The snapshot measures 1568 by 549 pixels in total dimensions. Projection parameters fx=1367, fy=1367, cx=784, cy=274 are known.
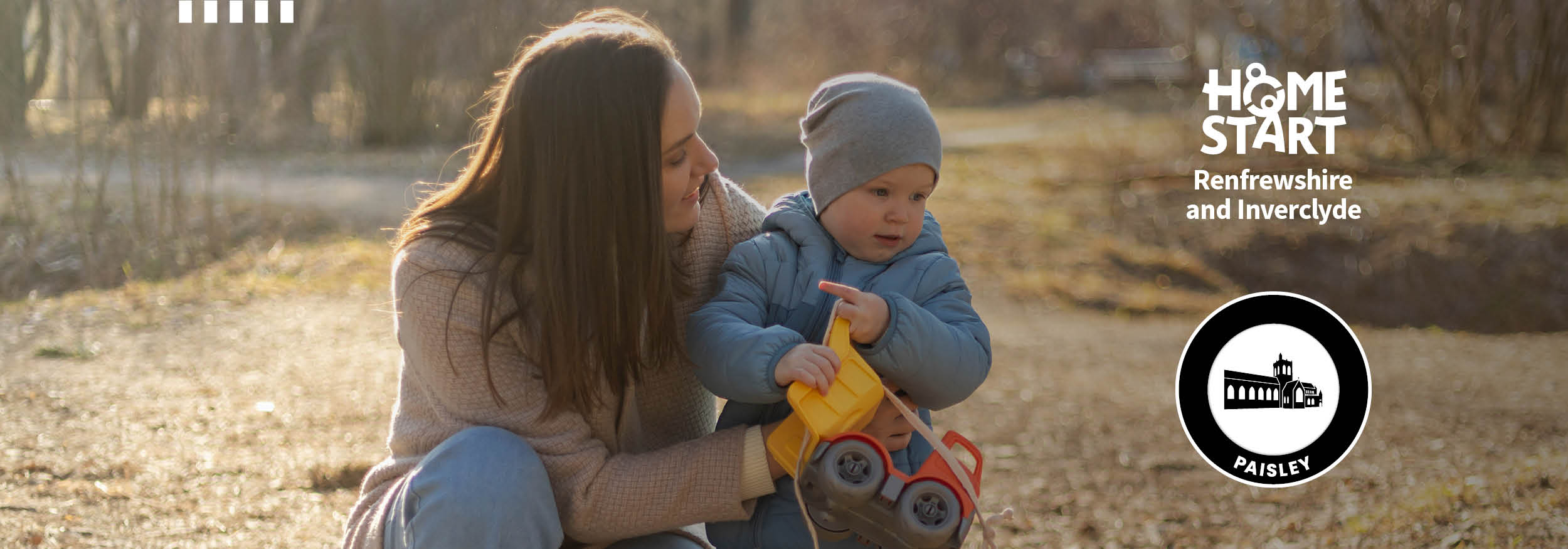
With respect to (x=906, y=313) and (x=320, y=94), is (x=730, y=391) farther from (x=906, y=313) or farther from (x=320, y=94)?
(x=320, y=94)

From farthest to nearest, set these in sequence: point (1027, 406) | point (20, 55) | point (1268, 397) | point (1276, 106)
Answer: point (1276, 106) → point (20, 55) → point (1027, 406) → point (1268, 397)

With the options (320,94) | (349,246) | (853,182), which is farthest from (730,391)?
(320,94)

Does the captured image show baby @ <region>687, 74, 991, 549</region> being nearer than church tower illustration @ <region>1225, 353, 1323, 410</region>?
Yes

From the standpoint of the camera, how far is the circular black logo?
4.14 meters

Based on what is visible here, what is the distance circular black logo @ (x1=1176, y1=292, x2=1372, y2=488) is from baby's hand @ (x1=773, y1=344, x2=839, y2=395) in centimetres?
241

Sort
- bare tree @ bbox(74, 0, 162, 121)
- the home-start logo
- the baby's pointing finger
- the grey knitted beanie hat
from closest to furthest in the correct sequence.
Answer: the baby's pointing finger → the grey knitted beanie hat → bare tree @ bbox(74, 0, 162, 121) → the home-start logo

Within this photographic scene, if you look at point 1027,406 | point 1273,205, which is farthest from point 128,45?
point 1273,205

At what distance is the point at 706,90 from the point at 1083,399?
15557 mm

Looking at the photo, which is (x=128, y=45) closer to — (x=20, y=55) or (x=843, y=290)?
(x=20, y=55)

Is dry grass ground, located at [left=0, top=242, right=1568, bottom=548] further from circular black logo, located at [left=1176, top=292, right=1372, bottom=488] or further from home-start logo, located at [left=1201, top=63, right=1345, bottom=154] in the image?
home-start logo, located at [left=1201, top=63, right=1345, bottom=154]

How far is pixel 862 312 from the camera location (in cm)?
207

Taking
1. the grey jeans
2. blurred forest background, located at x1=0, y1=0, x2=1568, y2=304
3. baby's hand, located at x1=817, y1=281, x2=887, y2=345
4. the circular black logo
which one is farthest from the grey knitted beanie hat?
blurred forest background, located at x1=0, y1=0, x2=1568, y2=304

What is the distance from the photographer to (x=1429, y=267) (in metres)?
7.88

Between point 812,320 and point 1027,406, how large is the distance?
286 centimetres
